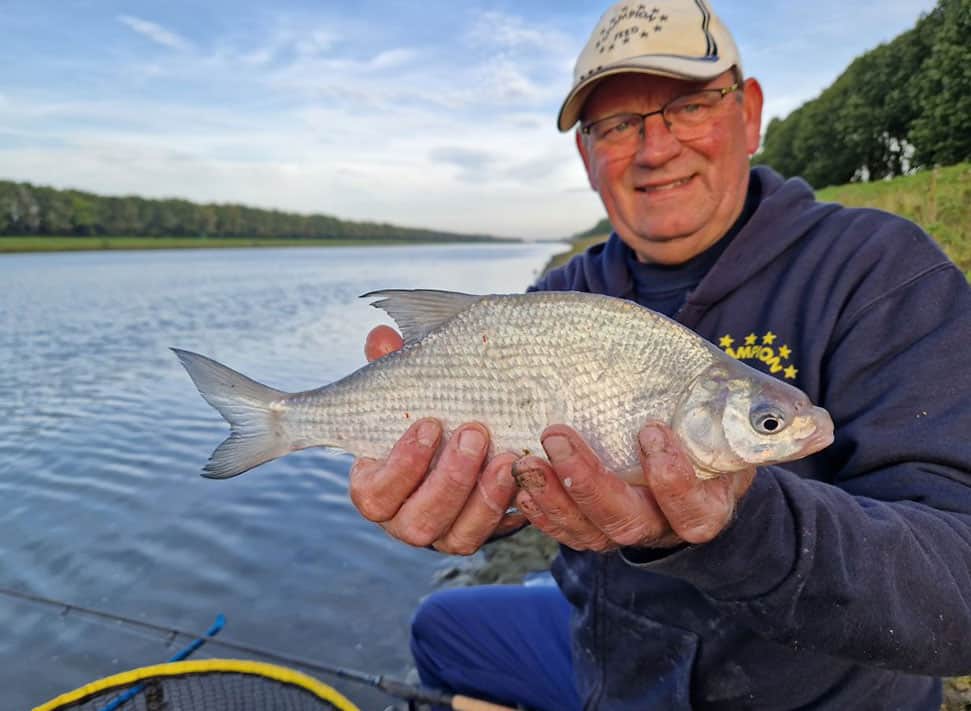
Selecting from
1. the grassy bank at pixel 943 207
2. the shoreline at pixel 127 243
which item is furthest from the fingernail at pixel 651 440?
the shoreline at pixel 127 243

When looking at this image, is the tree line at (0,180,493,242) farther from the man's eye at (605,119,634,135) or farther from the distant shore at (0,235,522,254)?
the man's eye at (605,119,634,135)

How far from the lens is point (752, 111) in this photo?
2809mm

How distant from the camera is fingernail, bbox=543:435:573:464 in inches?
57.1

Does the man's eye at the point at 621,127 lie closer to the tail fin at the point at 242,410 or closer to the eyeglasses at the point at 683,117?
the eyeglasses at the point at 683,117

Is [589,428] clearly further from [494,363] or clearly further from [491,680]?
[491,680]

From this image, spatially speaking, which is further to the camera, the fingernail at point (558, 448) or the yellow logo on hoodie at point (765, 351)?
the yellow logo on hoodie at point (765, 351)

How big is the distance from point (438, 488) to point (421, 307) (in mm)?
673

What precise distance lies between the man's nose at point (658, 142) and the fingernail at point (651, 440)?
1546 millimetres

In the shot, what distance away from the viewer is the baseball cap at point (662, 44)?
2.39 meters

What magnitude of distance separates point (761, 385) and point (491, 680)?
7.91 feet

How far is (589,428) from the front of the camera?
5.95 feet

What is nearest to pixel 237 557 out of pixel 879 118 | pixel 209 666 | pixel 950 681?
pixel 209 666

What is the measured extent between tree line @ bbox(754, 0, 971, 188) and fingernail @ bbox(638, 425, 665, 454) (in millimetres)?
28528

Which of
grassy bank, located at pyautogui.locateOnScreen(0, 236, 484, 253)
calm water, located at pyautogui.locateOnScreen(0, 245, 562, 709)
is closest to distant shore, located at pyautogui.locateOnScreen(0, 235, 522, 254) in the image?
grassy bank, located at pyautogui.locateOnScreen(0, 236, 484, 253)
